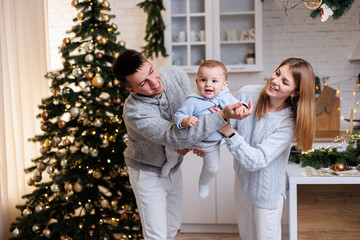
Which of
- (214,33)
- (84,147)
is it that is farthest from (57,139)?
(214,33)

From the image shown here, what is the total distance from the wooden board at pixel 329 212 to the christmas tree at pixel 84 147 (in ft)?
3.81

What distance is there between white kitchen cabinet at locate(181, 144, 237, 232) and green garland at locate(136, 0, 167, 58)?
3.78ft

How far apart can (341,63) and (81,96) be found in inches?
106

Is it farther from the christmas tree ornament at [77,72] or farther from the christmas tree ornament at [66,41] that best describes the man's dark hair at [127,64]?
the christmas tree ornament at [66,41]

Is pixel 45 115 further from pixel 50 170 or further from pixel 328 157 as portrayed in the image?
pixel 328 157

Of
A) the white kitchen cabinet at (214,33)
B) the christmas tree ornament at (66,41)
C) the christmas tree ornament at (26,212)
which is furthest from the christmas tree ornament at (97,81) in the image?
the white kitchen cabinet at (214,33)

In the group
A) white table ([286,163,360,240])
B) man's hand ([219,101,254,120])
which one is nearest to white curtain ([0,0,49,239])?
man's hand ([219,101,254,120])

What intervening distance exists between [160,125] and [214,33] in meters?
2.24

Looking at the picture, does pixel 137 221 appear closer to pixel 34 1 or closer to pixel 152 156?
pixel 152 156

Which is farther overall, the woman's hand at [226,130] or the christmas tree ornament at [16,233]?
the christmas tree ornament at [16,233]

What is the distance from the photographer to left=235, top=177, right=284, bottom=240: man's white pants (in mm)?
1851

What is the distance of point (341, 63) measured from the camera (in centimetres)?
388

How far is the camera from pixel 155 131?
1718 mm

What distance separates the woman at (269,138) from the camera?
67.9 inches
